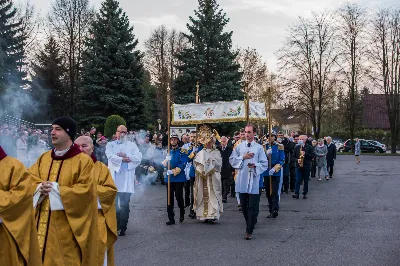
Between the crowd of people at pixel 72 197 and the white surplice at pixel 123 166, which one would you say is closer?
the crowd of people at pixel 72 197

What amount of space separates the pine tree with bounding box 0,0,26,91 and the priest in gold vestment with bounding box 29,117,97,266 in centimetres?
3026

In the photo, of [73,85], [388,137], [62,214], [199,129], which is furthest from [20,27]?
[388,137]

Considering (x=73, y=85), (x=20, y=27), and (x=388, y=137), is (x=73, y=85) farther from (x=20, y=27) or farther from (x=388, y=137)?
(x=388, y=137)

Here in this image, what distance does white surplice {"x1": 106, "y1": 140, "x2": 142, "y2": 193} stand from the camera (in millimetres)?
9977

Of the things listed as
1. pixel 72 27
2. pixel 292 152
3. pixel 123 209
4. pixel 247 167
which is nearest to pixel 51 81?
pixel 72 27

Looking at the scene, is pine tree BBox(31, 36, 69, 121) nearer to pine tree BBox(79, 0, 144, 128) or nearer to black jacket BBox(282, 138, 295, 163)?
pine tree BBox(79, 0, 144, 128)

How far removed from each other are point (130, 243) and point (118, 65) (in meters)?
29.6

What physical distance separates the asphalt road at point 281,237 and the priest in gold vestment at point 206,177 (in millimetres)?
395

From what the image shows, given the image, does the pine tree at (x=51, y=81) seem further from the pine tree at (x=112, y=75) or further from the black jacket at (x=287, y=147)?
the black jacket at (x=287, y=147)

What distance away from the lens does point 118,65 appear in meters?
37.8

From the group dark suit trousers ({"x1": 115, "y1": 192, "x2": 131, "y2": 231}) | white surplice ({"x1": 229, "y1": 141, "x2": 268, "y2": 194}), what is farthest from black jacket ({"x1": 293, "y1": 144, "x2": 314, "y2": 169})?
dark suit trousers ({"x1": 115, "y1": 192, "x2": 131, "y2": 231})

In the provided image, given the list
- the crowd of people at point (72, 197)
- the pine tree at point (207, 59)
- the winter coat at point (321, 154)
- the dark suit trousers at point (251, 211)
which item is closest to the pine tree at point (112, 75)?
the pine tree at point (207, 59)

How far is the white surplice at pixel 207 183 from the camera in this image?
38.9 ft

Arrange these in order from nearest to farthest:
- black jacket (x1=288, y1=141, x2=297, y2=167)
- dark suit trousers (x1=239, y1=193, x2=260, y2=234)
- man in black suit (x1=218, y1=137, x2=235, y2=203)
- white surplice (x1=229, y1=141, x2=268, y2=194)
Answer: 1. dark suit trousers (x1=239, y1=193, x2=260, y2=234)
2. white surplice (x1=229, y1=141, x2=268, y2=194)
3. man in black suit (x1=218, y1=137, x2=235, y2=203)
4. black jacket (x1=288, y1=141, x2=297, y2=167)
